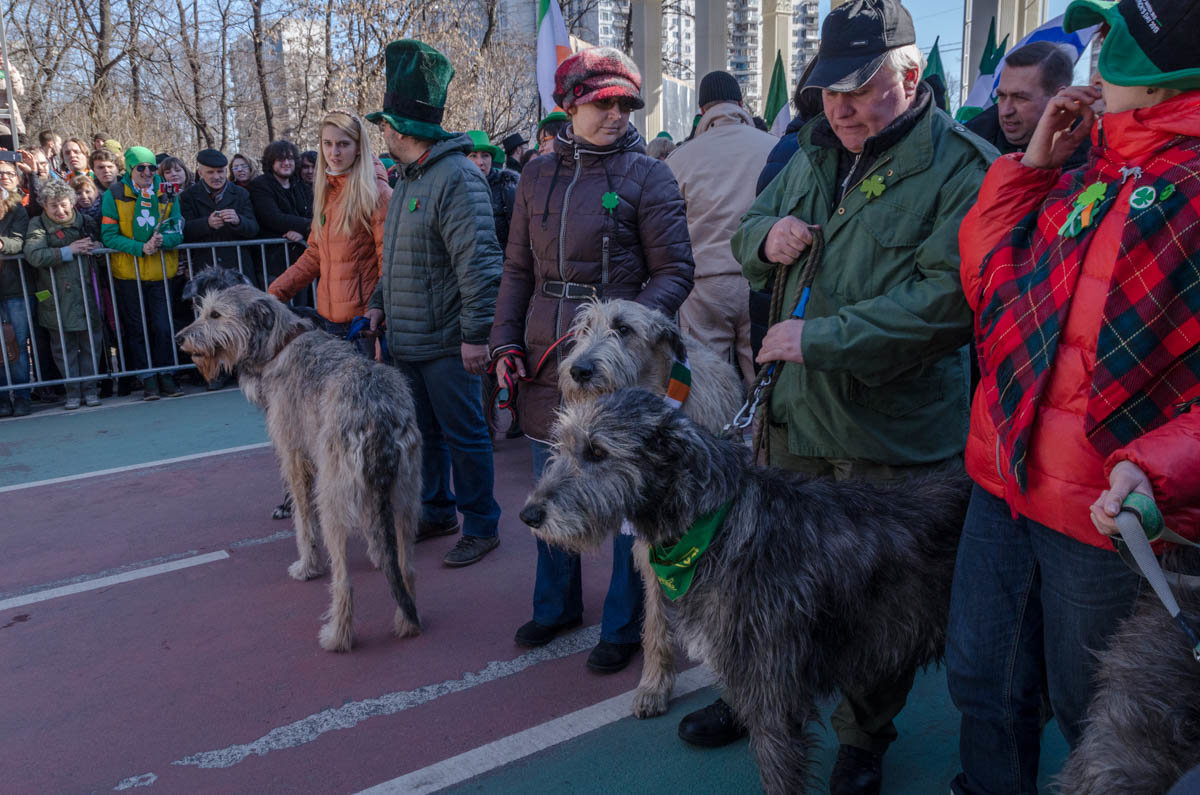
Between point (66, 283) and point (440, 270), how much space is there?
6.48m

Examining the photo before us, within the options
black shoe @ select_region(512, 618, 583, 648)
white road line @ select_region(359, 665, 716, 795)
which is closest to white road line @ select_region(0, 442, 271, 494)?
black shoe @ select_region(512, 618, 583, 648)

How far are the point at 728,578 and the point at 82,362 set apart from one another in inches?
371

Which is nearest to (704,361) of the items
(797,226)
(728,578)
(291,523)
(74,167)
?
(797,226)

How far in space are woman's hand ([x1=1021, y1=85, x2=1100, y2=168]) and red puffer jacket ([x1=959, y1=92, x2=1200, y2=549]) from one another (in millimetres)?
35

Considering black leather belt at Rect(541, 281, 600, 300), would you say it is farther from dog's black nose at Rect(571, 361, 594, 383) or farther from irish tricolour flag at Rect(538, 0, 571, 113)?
irish tricolour flag at Rect(538, 0, 571, 113)

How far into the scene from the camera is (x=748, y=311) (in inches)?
220

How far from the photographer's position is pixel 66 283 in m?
9.25

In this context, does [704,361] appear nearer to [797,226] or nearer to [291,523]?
[797,226]

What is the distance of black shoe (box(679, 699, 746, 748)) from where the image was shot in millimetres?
3404

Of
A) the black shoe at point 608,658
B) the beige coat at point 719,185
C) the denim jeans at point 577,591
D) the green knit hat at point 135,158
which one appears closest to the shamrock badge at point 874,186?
the denim jeans at point 577,591

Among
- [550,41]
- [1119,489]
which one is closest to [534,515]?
[1119,489]

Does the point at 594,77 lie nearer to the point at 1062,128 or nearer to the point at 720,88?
the point at 1062,128

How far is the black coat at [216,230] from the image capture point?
10.1 meters

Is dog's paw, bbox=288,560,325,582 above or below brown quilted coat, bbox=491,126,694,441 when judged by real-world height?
below
